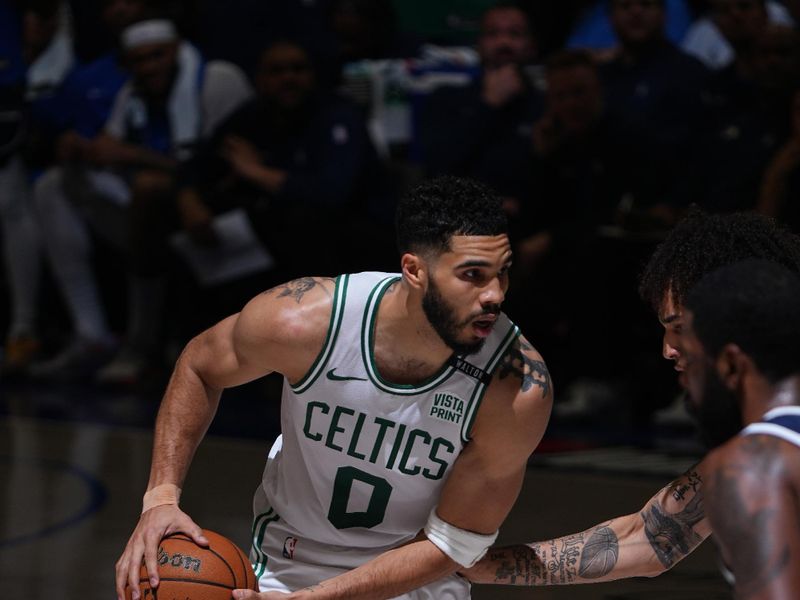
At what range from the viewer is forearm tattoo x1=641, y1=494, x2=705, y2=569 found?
3.36 meters

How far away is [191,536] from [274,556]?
0.43 metres

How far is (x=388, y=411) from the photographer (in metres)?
3.44

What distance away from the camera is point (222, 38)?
9039mm

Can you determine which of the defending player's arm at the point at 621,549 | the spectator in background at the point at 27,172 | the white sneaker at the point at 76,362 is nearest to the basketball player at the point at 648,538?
the defending player's arm at the point at 621,549

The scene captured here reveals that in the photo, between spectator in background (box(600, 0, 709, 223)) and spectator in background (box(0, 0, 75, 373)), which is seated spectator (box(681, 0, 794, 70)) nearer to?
spectator in background (box(600, 0, 709, 223))

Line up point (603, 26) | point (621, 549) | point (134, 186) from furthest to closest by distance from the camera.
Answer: point (603, 26)
point (134, 186)
point (621, 549)

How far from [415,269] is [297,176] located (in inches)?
176

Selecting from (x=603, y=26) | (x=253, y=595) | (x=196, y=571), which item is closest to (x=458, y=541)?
(x=253, y=595)

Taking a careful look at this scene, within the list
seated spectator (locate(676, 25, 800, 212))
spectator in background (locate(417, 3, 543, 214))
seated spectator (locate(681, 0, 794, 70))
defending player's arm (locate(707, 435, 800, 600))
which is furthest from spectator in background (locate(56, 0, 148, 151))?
defending player's arm (locate(707, 435, 800, 600))

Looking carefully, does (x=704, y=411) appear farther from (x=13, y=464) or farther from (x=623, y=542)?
(x=13, y=464)

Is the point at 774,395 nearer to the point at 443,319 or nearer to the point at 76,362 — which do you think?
the point at 443,319

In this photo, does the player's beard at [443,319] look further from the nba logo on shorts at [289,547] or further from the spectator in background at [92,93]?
the spectator in background at [92,93]

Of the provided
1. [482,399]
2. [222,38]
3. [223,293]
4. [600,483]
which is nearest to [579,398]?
[600,483]

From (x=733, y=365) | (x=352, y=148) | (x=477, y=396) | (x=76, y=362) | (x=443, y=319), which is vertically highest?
(x=733, y=365)
